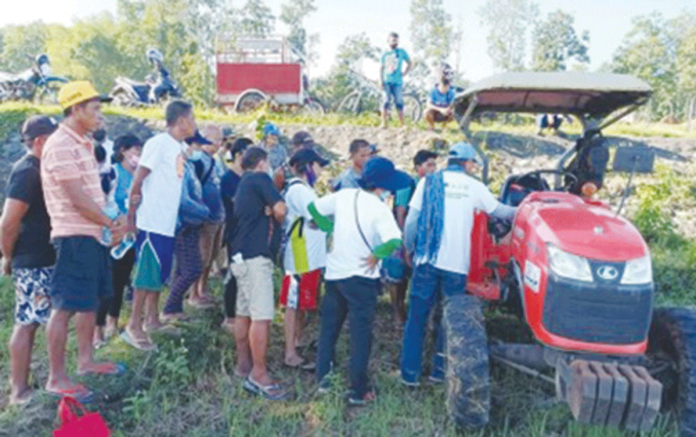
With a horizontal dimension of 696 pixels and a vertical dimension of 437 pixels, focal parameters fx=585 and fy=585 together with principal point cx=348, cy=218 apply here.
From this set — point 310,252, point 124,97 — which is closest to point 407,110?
point 124,97

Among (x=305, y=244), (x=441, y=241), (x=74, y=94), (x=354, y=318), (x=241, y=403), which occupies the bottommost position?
(x=241, y=403)

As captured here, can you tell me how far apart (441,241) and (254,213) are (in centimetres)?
134

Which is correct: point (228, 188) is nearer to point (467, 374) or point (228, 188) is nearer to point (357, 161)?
point (357, 161)

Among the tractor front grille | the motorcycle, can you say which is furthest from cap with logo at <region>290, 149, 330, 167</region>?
the motorcycle

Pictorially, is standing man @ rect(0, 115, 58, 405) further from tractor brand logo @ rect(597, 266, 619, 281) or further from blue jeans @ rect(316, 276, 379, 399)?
tractor brand logo @ rect(597, 266, 619, 281)

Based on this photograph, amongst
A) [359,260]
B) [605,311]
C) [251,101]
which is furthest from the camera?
[251,101]

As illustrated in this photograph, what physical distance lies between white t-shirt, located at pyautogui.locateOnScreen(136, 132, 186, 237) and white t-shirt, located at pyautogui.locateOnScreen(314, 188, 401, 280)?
1288 mm

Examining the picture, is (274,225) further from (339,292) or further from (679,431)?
(679,431)

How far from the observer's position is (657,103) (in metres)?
28.6

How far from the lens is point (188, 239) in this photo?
16.2ft

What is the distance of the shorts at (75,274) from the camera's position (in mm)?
3576

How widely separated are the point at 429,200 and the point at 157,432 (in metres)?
2.40

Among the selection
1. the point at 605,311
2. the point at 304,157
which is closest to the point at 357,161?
the point at 304,157

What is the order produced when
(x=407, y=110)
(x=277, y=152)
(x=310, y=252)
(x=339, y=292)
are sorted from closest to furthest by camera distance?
(x=339, y=292)
(x=310, y=252)
(x=277, y=152)
(x=407, y=110)
